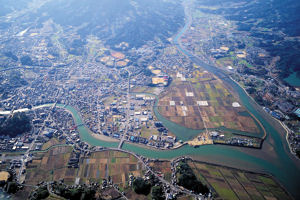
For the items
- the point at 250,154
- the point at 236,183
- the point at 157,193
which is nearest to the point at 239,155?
the point at 250,154

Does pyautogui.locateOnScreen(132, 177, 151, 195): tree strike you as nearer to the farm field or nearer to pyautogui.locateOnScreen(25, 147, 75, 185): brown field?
the farm field

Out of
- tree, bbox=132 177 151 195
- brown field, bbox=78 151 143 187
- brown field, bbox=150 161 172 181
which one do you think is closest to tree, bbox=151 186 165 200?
tree, bbox=132 177 151 195

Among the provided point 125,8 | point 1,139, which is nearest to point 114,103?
point 1,139

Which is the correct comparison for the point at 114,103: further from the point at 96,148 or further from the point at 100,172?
the point at 100,172

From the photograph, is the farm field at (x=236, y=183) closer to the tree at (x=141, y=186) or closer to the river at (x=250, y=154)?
the river at (x=250, y=154)

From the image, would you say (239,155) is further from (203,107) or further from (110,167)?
(110,167)
